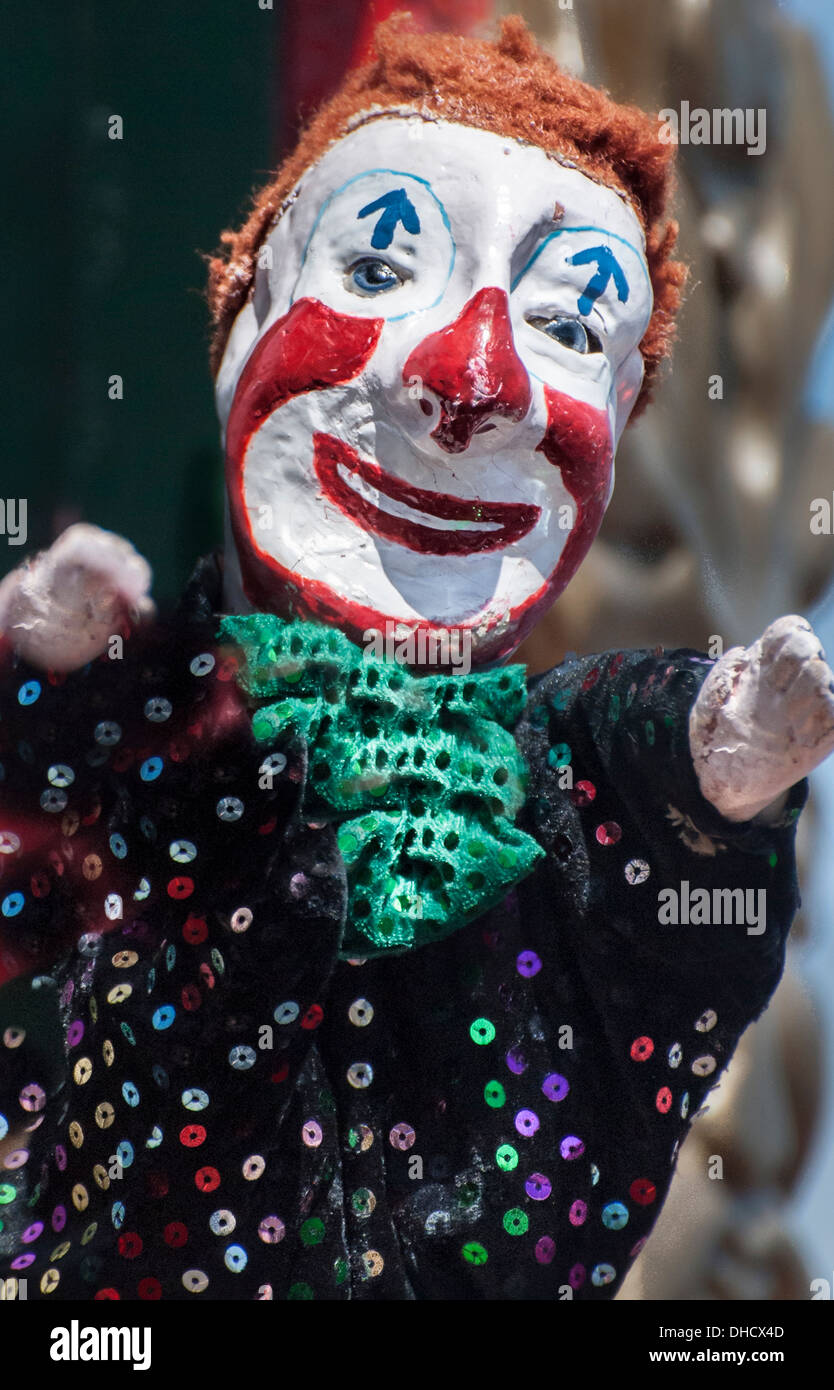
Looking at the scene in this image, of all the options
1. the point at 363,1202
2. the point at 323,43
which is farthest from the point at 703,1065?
the point at 323,43

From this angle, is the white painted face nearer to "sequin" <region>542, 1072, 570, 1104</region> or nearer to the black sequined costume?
the black sequined costume

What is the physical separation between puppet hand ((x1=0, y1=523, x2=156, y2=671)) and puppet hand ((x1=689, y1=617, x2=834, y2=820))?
1.17 ft

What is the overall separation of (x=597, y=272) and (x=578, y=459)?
0.13 metres

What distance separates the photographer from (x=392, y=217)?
A: 110 cm

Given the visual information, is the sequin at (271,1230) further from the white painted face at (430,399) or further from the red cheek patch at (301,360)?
the red cheek patch at (301,360)

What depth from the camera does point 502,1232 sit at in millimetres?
1062

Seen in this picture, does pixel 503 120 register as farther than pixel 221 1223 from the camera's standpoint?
Yes

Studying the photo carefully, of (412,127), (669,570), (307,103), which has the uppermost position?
(307,103)

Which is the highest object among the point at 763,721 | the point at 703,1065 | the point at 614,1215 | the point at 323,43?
the point at 323,43

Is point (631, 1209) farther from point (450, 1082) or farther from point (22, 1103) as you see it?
point (22, 1103)

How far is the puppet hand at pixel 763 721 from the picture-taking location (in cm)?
88

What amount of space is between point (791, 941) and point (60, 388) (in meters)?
0.87

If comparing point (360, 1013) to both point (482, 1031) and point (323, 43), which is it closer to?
point (482, 1031)
